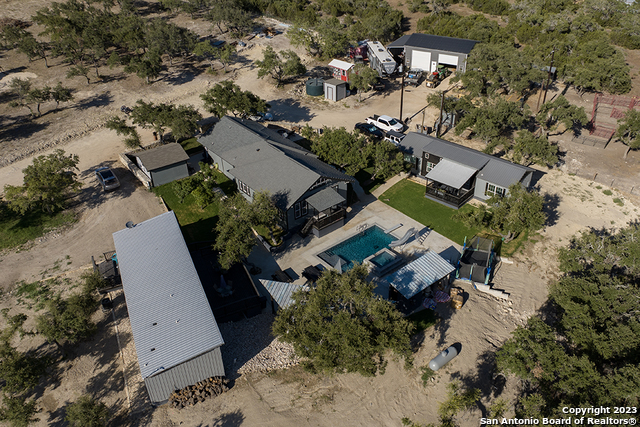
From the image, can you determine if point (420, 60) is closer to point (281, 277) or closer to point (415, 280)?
point (415, 280)

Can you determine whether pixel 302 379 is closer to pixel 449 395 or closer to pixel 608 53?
pixel 449 395

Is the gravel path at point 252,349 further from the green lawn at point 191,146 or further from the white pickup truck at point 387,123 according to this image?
the white pickup truck at point 387,123

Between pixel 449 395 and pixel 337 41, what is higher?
pixel 337 41

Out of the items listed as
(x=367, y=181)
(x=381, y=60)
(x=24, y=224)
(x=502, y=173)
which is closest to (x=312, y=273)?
(x=367, y=181)

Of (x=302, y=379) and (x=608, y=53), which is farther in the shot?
(x=608, y=53)

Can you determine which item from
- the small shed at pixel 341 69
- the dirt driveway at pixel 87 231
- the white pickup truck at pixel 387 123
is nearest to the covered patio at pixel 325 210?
the dirt driveway at pixel 87 231

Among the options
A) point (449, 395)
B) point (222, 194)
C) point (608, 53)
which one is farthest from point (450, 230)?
point (608, 53)
